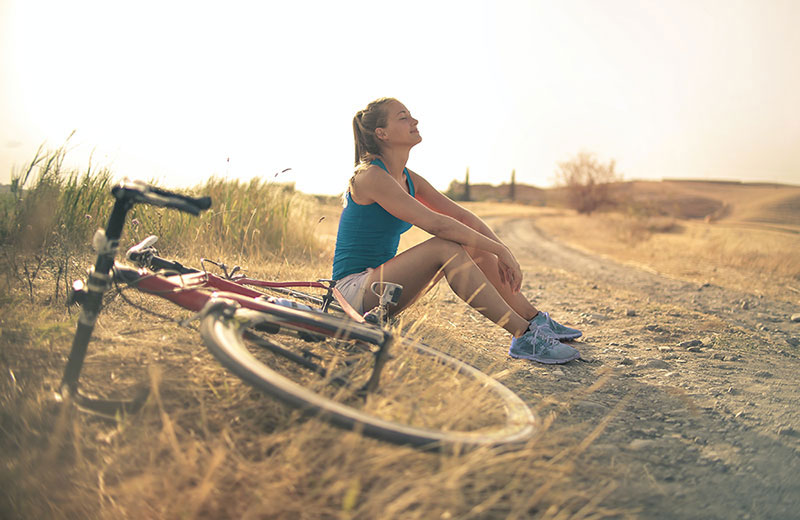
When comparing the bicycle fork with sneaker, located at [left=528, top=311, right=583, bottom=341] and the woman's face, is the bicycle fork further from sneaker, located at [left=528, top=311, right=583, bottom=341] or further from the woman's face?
sneaker, located at [left=528, top=311, right=583, bottom=341]

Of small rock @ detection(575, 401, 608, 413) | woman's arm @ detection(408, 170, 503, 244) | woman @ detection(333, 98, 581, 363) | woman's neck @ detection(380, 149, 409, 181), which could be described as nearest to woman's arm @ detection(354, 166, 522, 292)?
woman @ detection(333, 98, 581, 363)

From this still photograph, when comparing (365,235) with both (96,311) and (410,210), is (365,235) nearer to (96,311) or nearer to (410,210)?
(410,210)

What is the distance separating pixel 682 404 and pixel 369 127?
240 centimetres

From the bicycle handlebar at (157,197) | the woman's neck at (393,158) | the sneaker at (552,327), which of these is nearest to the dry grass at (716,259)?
the sneaker at (552,327)

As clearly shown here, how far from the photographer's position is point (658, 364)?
356 cm

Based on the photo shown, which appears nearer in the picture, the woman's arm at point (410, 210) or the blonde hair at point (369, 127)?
the woman's arm at point (410, 210)

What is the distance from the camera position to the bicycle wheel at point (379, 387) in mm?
1508

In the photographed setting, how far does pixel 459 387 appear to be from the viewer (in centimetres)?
214

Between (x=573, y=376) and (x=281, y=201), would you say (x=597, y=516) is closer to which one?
(x=573, y=376)

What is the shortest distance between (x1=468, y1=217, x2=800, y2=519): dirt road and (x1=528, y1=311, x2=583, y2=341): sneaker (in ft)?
0.65

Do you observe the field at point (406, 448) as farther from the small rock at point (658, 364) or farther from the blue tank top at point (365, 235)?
the blue tank top at point (365, 235)

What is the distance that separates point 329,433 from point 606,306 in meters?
4.52

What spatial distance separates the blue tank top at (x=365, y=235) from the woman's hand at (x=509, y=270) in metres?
0.66

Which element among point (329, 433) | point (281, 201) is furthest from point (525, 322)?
point (281, 201)
